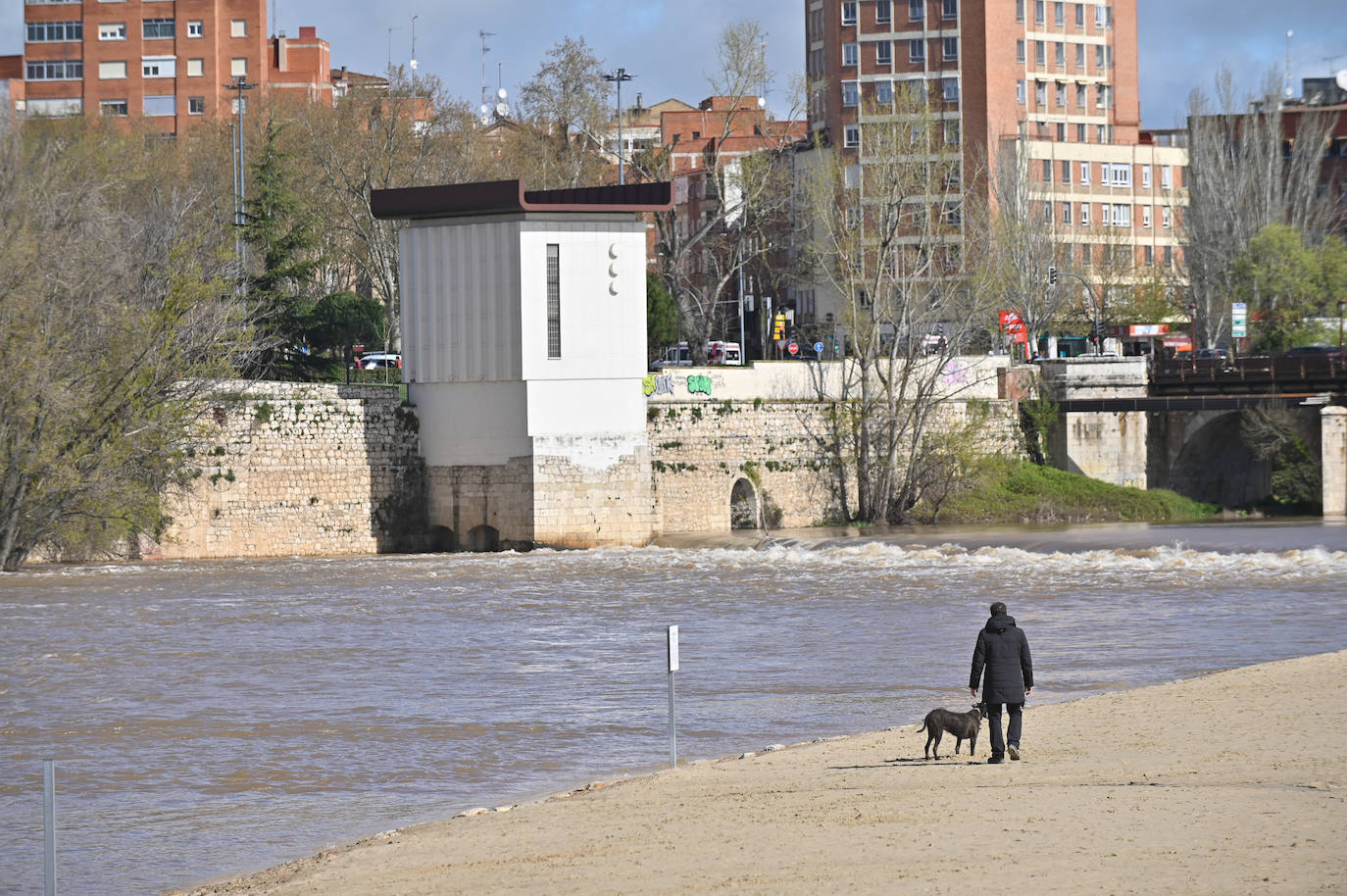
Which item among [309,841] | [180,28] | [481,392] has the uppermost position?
[180,28]

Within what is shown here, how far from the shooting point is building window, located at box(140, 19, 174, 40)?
10088 centimetres

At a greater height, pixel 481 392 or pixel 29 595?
pixel 481 392

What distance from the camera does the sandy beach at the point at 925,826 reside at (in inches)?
417

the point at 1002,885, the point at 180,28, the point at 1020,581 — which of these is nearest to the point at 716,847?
the point at 1002,885

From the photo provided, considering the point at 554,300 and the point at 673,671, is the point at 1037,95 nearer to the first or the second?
the point at 554,300

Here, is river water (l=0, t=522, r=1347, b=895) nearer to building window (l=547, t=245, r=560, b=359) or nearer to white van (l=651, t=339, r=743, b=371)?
building window (l=547, t=245, r=560, b=359)

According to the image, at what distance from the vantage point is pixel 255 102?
8588 centimetres

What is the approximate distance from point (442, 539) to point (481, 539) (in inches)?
42.9

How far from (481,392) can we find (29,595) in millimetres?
11633

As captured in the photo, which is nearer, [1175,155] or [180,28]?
[1175,155]

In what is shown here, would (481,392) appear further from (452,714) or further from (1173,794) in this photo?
(1173,794)

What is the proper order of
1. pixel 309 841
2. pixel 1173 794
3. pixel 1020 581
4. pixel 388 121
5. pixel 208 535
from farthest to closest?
pixel 388 121, pixel 208 535, pixel 1020 581, pixel 309 841, pixel 1173 794

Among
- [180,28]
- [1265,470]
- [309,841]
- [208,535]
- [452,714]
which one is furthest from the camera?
[180,28]

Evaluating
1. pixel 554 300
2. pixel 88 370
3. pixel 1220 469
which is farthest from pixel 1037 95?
pixel 88 370
